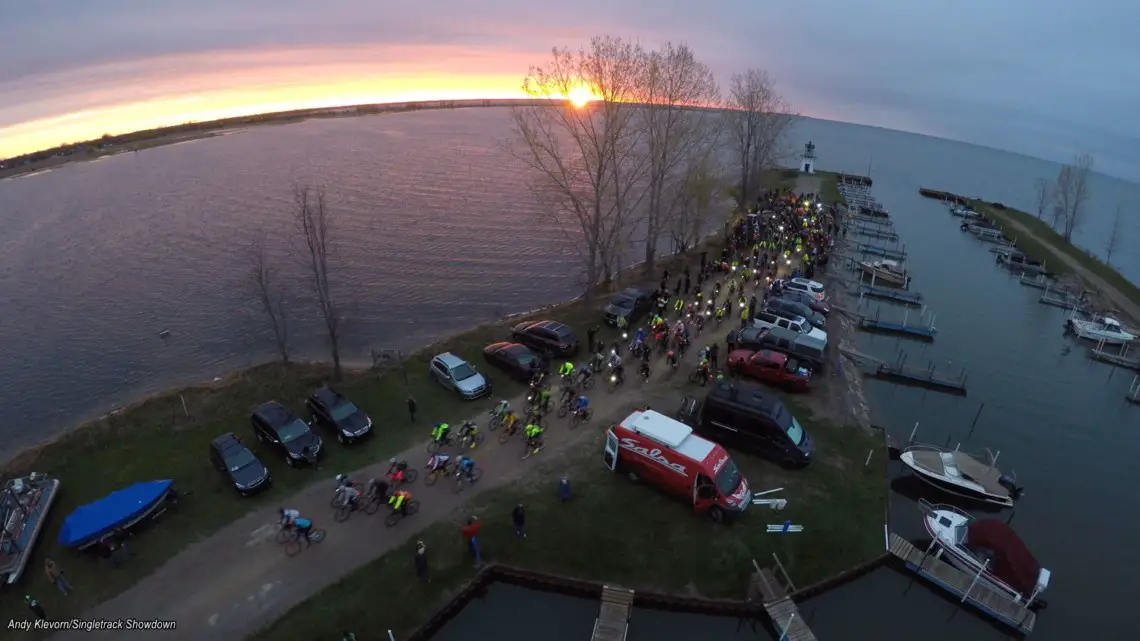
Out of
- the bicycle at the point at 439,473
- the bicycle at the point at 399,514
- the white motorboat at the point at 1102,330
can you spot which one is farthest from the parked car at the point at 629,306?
the white motorboat at the point at 1102,330

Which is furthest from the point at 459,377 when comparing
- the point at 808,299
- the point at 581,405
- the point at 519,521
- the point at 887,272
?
the point at 887,272

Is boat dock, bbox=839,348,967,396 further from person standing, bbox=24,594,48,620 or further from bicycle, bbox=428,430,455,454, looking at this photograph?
person standing, bbox=24,594,48,620

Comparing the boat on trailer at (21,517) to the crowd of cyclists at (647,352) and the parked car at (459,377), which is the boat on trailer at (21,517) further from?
the parked car at (459,377)

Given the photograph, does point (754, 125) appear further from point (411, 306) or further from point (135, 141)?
point (135, 141)

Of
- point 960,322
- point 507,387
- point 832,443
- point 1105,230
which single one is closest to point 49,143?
point 507,387

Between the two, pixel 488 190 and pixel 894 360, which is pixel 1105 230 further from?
pixel 488 190

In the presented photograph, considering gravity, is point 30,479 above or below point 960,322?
below
